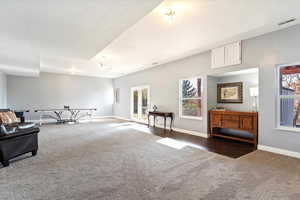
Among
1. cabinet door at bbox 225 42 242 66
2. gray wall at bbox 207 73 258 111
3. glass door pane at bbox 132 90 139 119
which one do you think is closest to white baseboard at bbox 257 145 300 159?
gray wall at bbox 207 73 258 111

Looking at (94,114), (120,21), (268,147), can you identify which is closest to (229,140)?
(268,147)

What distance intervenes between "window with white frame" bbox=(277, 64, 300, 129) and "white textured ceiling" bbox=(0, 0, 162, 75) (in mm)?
3322

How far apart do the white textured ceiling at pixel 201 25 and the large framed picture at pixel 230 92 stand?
1.47 m

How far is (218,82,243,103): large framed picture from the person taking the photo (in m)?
4.76

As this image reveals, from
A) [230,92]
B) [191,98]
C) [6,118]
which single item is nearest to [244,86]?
[230,92]

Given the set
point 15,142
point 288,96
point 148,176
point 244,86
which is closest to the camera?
point 148,176

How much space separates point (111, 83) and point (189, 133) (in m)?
7.23

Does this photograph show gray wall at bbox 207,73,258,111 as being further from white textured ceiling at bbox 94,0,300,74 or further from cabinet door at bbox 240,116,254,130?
white textured ceiling at bbox 94,0,300,74

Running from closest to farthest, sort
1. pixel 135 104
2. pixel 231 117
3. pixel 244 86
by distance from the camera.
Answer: pixel 231 117, pixel 244 86, pixel 135 104

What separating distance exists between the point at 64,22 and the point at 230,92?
16.1ft

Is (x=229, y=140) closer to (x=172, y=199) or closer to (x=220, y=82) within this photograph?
(x=220, y=82)

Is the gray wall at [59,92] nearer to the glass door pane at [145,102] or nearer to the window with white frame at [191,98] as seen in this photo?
the glass door pane at [145,102]

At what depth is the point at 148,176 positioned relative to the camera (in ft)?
7.58

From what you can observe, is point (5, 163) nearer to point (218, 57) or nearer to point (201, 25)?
point (201, 25)
